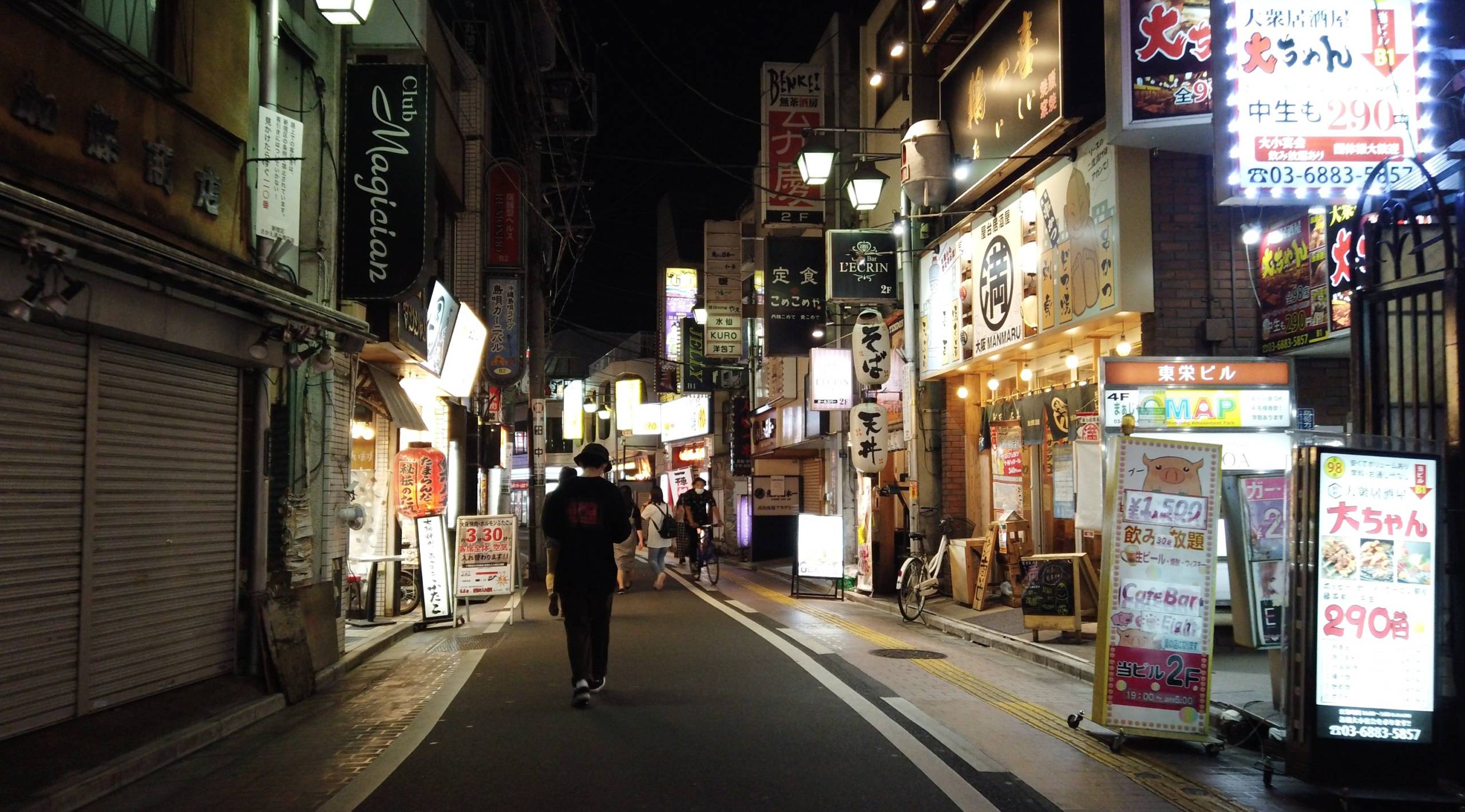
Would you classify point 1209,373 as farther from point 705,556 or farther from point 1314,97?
point 705,556

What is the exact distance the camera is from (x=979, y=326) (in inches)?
667

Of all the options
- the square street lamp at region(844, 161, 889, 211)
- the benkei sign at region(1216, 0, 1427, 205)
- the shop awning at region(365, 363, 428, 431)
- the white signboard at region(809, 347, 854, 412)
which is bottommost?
the shop awning at region(365, 363, 428, 431)

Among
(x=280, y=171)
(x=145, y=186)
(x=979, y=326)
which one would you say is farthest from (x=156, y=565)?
(x=979, y=326)

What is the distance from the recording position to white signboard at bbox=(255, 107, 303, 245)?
32.8ft

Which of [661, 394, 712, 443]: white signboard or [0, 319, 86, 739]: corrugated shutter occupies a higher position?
[661, 394, 712, 443]: white signboard

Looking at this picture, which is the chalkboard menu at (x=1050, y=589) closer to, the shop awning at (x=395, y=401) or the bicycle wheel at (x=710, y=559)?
the shop awning at (x=395, y=401)

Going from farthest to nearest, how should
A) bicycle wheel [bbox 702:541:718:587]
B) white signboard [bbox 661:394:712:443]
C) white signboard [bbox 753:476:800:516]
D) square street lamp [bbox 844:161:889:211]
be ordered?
white signboard [bbox 661:394:712:443]
white signboard [bbox 753:476:800:516]
bicycle wheel [bbox 702:541:718:587]
square street lamp [bbox 844:161:889:211]

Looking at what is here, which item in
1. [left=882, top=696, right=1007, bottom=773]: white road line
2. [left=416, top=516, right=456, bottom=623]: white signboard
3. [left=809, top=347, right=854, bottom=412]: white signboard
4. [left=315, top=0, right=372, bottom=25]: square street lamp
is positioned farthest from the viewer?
[left=809, top=347, right=854, bottom=412]: white signboard

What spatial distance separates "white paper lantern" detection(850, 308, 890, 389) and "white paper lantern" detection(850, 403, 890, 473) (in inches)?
25.5

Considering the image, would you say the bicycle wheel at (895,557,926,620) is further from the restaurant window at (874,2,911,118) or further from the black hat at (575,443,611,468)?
the restaurant window at (874,2,911,118)

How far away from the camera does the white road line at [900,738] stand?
5.75 meters

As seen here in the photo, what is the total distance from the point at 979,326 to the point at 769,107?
33.6ft

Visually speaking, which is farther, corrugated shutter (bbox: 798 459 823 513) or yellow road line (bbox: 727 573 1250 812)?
corrugated shutter (bbox: 798 459 823 513)

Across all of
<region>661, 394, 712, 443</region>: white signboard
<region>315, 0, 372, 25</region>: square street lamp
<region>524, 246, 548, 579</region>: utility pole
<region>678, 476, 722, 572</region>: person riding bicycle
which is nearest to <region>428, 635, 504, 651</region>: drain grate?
<region>315, 0, 372, 25</region>: square street lamp
